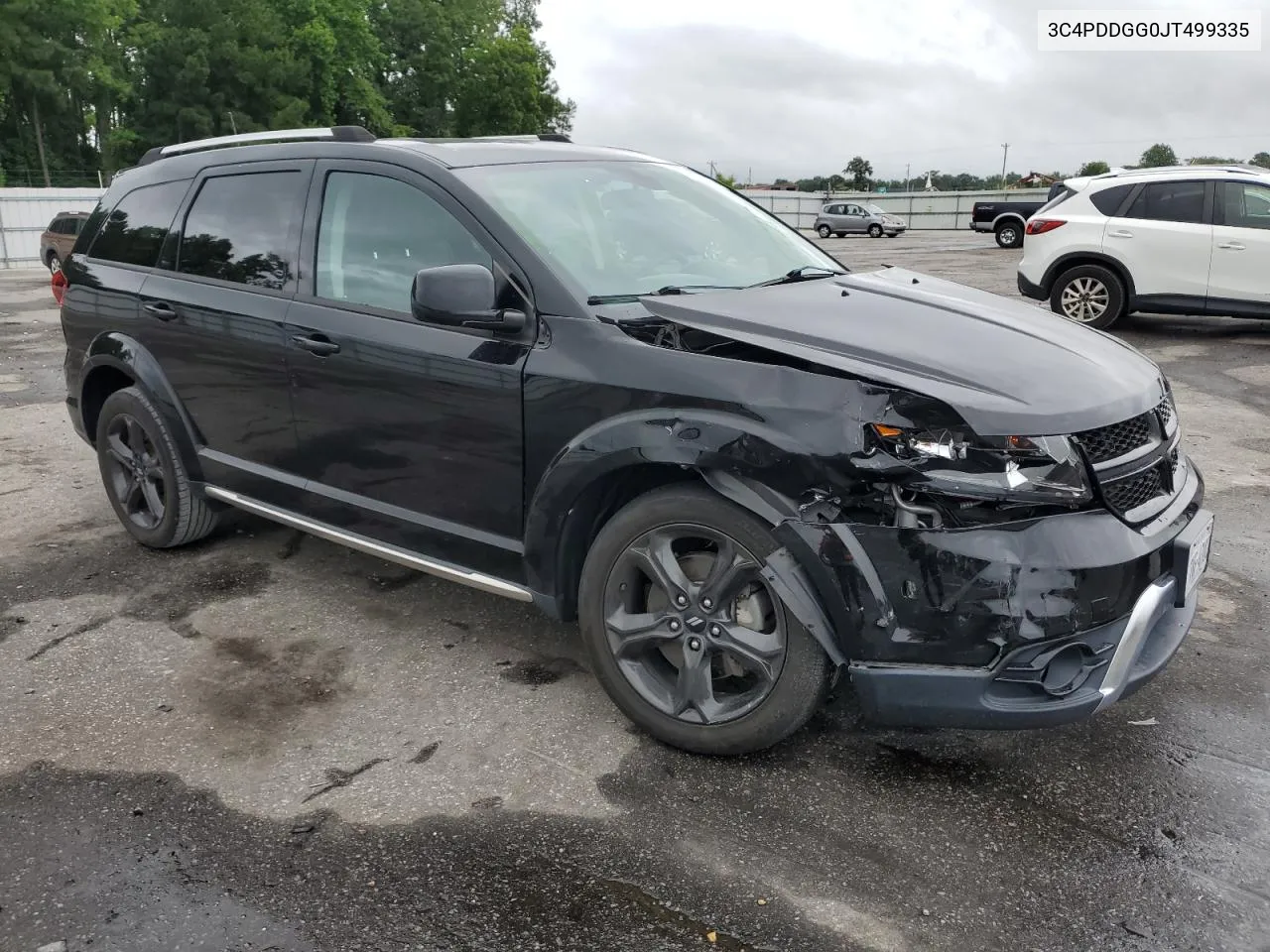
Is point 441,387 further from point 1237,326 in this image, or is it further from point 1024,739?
point 1237,326

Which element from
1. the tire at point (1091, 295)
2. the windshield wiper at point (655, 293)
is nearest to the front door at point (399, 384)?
the windshield wiper at point (655, 293)

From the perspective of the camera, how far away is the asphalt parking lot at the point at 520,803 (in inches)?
95.0

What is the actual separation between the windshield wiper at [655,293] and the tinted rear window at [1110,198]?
8.81 m

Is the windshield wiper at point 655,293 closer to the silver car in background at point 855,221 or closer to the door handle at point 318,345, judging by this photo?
the door handle at point 318,345

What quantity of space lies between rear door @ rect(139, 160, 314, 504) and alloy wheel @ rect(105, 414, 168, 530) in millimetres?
429

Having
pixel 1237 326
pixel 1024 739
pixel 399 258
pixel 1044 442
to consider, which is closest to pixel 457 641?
pixel 399 258

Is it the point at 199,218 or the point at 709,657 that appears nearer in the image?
the point at 709,657

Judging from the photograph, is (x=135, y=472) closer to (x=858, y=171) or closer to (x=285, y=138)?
(x=285, y=138)

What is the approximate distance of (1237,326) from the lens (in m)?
11.7

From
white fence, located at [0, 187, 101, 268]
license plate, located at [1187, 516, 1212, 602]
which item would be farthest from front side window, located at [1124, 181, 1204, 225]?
white fence, located at [0, 187, 101, 268]

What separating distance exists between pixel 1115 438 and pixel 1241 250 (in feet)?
29.2

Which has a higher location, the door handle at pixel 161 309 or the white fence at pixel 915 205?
the white fence at pixel 915 205

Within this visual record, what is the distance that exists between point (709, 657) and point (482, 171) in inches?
71.8

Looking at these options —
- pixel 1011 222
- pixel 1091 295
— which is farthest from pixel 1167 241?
pixel 1011 222
